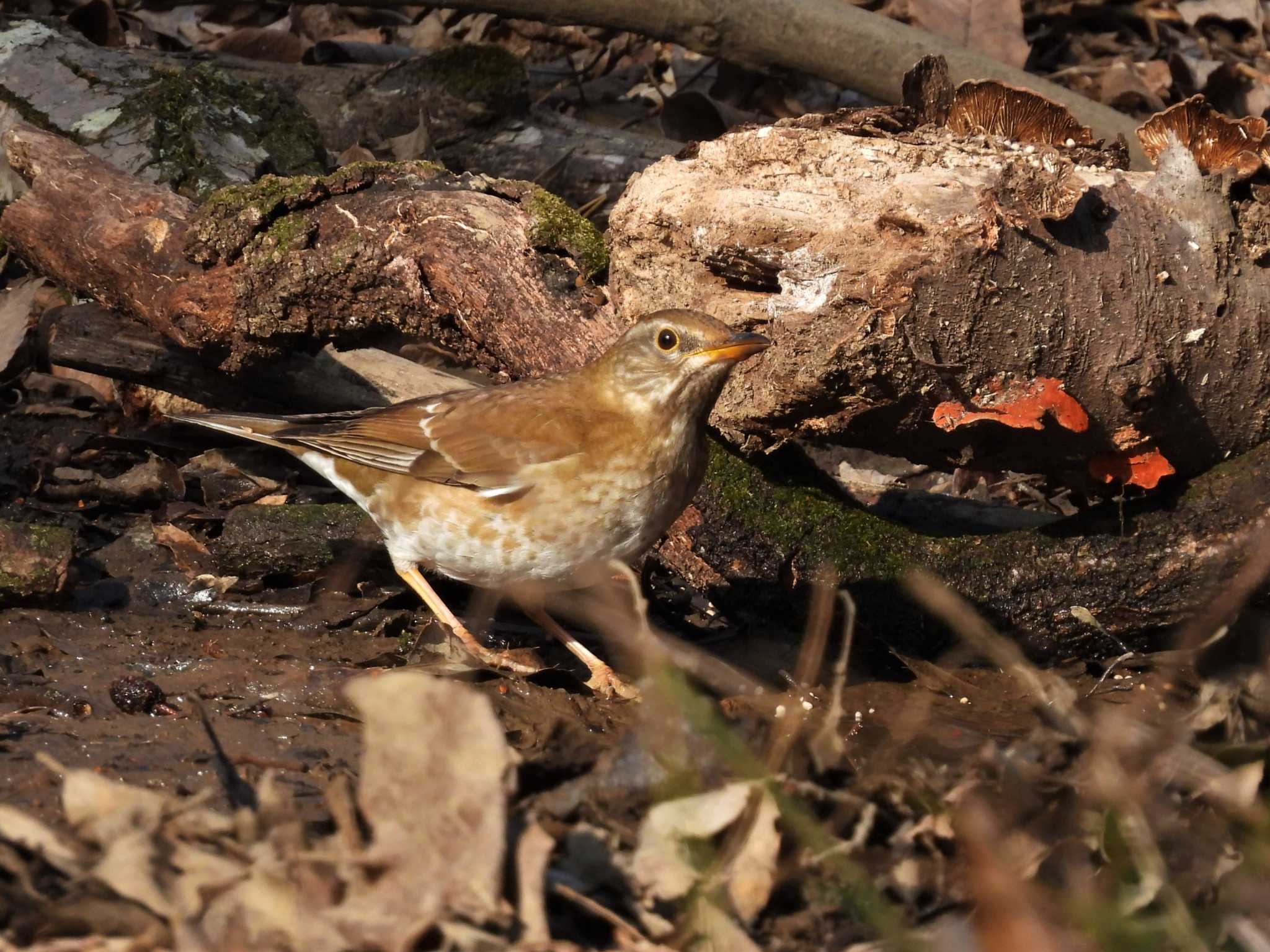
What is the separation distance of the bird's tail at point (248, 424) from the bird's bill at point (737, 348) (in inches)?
95.9

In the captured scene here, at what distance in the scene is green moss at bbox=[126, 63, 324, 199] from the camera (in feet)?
27.4

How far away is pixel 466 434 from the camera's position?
636 centimetres

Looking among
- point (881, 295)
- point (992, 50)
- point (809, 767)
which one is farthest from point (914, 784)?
point (992, 50)

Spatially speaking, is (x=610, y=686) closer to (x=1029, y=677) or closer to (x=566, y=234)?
(x=566, y=234)

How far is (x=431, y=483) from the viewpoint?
6359mm

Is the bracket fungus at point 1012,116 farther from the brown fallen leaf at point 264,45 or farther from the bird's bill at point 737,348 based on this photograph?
the brown fallen leaf at point 264,45

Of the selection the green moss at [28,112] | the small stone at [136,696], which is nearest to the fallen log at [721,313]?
the green moss at [28,112]

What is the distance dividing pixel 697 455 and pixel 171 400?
12.7 ft

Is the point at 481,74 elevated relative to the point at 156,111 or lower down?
elevated

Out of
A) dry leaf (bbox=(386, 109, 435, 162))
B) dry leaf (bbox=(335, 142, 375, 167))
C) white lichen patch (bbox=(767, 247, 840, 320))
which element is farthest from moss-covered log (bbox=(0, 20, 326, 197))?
white lichen patch (bbox=(767, 247, 840, 320))

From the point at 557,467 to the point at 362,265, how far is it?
4.94ft

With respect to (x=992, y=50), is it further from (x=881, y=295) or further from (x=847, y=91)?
(x=881, y=295)

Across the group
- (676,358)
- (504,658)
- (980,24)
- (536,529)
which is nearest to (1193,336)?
(676,358)

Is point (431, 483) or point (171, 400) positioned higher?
point (431, 483)
